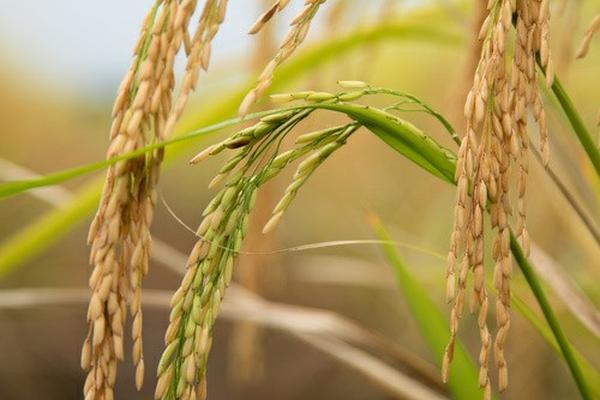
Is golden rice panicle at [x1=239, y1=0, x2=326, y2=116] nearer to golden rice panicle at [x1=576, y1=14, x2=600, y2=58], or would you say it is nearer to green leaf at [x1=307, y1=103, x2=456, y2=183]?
green leaf at [x1=307, y1=103, x2=456, y2=183]

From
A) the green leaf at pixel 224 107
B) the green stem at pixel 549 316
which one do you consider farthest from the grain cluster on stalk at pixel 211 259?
the green leaf at pixel 224 107

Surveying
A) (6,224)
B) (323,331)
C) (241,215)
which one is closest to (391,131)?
(241,215)

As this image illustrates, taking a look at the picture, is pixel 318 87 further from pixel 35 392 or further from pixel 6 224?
pixel 6 224

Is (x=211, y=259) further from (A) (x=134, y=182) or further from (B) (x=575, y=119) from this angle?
(B) (x=575, y=119)

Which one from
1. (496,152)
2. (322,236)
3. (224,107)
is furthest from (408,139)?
(322,236)

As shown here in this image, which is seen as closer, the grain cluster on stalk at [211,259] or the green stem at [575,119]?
the grain cluster on stalk at [211,259]

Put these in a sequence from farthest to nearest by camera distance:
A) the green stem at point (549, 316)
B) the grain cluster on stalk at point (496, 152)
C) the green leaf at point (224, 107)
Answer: the green leaf at point (224, 107), the green stem at point (549, 316), the grain cluster on stalk at point (496, 152)

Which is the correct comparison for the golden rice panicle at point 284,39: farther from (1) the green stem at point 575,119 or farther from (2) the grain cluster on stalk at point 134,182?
(1) the green stem at point 575,119

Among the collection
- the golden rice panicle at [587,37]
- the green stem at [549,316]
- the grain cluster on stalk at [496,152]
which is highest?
the golden rice panicle at [587,37]

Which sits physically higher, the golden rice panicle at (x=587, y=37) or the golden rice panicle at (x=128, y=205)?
the golden rice panicle at (x=587, y=37)
